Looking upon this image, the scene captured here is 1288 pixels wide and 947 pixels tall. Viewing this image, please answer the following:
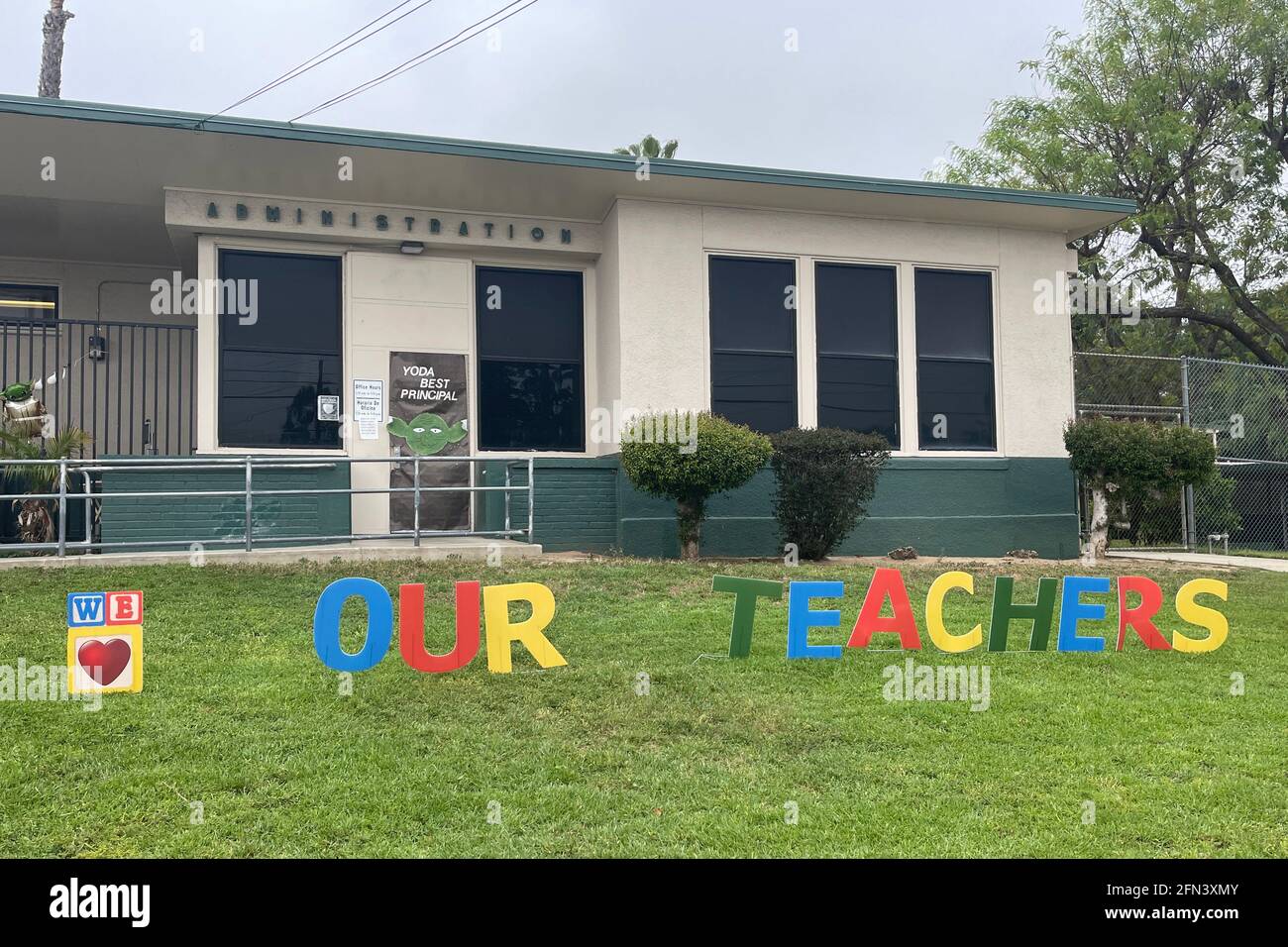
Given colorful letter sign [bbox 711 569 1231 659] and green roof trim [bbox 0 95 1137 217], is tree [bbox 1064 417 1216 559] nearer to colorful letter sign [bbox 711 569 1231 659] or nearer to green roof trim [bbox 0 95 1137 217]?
green roof trim [bbox 0 95 1137 217]

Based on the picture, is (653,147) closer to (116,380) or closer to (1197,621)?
(116,380)

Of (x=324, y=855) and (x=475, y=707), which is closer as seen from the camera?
(x=324, y=855)

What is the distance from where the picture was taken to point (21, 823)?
3.98 meters

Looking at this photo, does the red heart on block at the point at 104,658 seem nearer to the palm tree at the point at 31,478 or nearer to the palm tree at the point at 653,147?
the palm tree at the point at 31,478

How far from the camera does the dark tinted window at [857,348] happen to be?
44.0ft

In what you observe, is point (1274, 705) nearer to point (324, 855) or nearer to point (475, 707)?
point (475, 707)

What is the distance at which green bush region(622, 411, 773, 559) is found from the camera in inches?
424

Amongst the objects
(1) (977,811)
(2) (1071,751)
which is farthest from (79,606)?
(2) (1071,751)

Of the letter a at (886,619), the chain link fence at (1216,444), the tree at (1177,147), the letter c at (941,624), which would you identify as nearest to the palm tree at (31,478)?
the letter a at (886,619)

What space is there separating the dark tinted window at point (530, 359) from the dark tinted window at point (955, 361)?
4596 mm

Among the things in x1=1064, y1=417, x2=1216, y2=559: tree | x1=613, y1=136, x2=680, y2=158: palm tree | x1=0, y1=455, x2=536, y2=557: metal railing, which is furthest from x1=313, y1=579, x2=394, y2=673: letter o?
x1=613, y1=136, x2=680, y2=158: palm tree

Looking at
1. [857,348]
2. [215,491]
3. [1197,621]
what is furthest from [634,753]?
[857,348]
